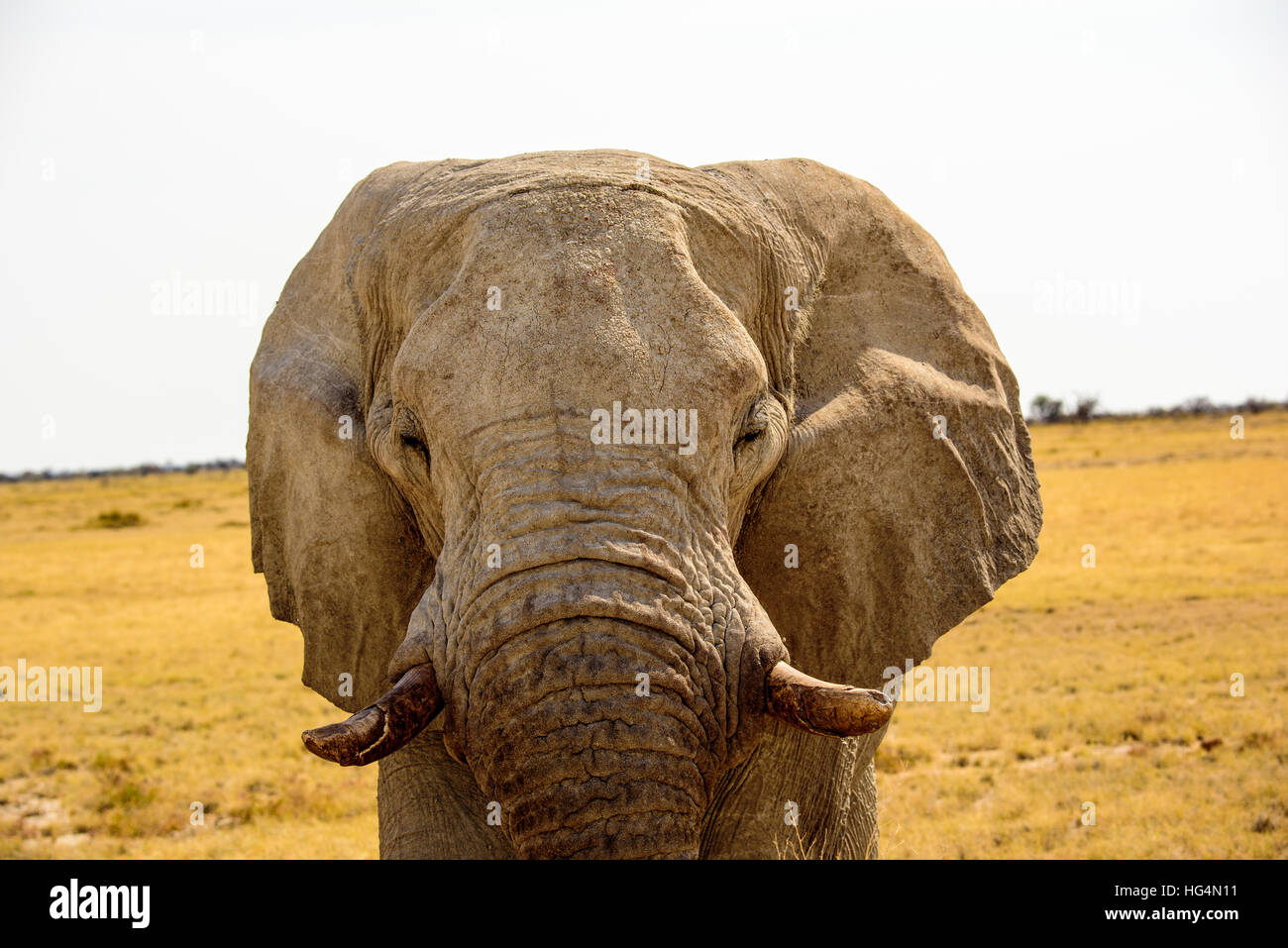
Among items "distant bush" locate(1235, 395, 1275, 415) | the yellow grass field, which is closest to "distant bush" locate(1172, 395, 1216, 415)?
"distant bush" locate(1235, 395, 1275, 415)

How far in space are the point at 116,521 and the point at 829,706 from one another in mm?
35700

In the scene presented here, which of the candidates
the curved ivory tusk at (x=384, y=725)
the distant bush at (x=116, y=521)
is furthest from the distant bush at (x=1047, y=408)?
the curved ivory tusk at (x=384, y=725)

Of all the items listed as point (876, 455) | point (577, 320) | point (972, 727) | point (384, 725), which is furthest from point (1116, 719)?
point (384, 725)

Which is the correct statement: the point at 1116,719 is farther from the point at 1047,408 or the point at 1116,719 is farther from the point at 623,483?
the point at 1047,408

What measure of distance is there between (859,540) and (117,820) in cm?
567

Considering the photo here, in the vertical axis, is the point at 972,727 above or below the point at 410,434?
below

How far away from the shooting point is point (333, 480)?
3.67 metres

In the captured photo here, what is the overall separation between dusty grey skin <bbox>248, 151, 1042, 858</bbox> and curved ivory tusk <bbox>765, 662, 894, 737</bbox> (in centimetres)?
14

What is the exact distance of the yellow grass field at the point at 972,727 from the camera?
7180mm

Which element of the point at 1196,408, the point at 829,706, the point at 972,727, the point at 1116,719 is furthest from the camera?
the point at 1196,408

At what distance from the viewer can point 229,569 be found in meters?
23.5

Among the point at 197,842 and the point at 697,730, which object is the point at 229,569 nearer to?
the point at 197,842

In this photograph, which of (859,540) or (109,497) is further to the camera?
(109,497)

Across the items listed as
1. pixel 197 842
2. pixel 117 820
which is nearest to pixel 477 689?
pixel 197 842
